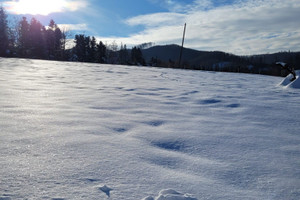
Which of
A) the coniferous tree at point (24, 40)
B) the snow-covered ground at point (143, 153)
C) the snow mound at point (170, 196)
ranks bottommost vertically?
the snow mound at point (170, 196)

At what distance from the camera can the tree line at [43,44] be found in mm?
30281

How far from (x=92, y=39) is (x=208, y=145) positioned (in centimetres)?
4600

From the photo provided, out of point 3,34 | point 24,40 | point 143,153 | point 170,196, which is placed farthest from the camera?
point 24,40

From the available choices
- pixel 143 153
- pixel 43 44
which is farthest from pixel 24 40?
pixel 143 153

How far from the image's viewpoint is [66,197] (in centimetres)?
71

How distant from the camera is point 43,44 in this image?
34.7 metres

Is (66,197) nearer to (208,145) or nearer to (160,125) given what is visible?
(208,145)

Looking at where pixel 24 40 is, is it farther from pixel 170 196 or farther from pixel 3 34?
pixel 170 196

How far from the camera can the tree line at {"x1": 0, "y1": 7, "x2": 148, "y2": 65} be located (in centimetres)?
3028

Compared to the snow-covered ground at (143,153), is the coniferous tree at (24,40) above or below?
above

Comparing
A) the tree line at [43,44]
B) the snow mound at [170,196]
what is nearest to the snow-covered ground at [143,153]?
the snow mound at [170,196]

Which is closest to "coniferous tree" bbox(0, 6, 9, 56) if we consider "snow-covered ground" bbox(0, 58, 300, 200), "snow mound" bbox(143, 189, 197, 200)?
"snow-covered ground" bbox(0, 58, 300, 200)

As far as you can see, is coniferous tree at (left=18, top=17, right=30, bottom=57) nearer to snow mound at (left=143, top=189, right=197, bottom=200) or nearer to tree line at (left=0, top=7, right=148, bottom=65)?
tree line at (left=0, top=7, right=148, bottom=65)

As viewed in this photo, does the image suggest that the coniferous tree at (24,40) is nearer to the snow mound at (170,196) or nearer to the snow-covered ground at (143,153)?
the snow-covered ground at (143,153)
